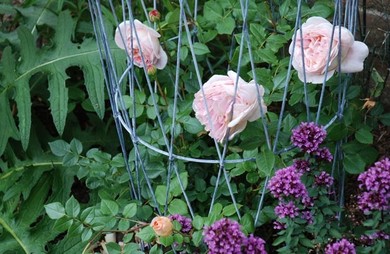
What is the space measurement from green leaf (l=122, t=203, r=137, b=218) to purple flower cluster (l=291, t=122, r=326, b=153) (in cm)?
38

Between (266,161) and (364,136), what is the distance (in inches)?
11.5

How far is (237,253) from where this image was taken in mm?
1507

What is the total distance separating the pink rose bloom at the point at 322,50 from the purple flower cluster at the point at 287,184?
23 centimetres

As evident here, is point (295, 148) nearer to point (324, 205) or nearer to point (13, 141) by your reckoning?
point (324, 205)

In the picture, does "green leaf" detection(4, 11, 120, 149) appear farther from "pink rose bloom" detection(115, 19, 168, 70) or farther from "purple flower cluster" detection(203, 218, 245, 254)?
"purple flower cluster" detection(203, 218, 245, 254)

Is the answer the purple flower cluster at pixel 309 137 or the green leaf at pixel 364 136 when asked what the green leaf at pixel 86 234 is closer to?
the purple flower cluster at pixel 309 137

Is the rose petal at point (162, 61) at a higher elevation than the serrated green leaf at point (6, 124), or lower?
higher

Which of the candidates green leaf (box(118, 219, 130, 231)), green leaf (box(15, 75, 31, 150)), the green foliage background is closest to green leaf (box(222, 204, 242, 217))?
the green foliage background

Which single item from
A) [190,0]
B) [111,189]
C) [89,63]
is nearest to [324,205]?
[111,189]

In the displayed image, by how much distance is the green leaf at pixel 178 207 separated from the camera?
1711 mm

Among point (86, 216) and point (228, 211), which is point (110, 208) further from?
point (228, 211)

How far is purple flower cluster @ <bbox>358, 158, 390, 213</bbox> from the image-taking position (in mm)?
1480

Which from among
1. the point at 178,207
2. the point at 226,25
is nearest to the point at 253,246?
the point at 178,207

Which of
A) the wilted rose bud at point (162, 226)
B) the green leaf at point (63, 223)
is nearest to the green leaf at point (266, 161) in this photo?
the wilted rose bud at point (162, 226)
